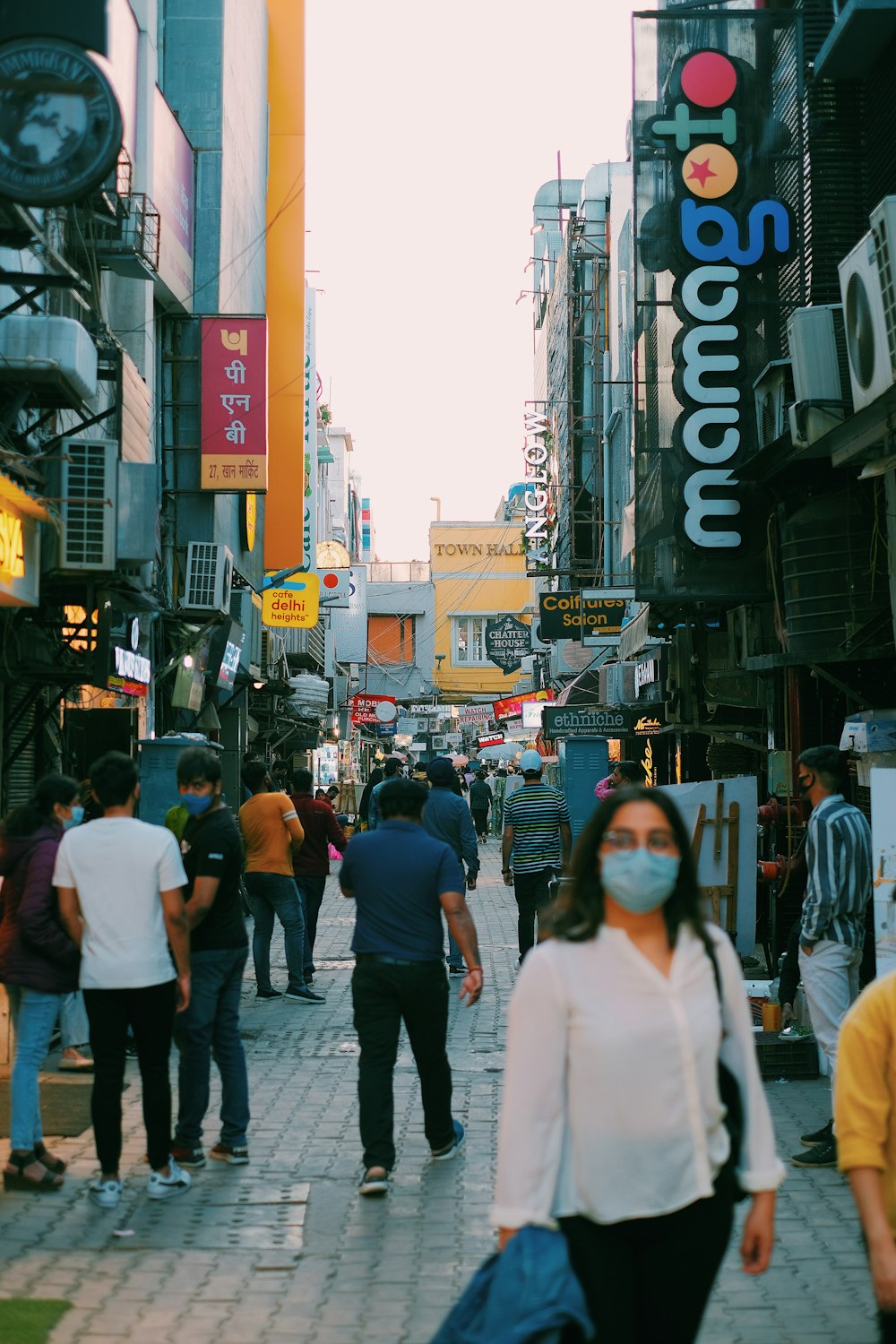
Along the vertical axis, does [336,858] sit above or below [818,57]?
below

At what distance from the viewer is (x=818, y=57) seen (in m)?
12.1

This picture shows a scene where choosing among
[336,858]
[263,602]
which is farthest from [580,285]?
[336,858]

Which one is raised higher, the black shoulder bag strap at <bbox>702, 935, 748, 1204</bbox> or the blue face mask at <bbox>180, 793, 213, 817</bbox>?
the blue face mask at <bbox>180, 793, 213, 817</bbox>

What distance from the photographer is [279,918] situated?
1293 centimetres

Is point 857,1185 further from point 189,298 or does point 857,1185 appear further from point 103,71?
point 189,298

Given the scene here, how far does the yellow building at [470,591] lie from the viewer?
77.2 m

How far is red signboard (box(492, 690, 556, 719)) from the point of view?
47312 millimetres

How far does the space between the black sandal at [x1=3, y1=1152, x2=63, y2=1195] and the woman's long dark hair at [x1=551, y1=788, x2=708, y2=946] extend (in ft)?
14.0

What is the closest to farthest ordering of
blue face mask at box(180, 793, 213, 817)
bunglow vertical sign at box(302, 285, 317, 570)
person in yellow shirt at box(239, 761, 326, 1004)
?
blue face mask at box(180, 793, 213, 817)
person in yellow shirt at box(239, 761, 326, 1004)
bunglow vertical sign at box(302, 285, 317, 570)

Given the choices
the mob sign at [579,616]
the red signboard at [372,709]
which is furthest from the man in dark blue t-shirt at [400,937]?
the red signboard at [372,709]

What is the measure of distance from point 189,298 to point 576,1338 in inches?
881

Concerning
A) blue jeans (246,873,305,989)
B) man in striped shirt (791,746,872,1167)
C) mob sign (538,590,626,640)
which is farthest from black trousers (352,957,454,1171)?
mob sign (538,590,626,640)

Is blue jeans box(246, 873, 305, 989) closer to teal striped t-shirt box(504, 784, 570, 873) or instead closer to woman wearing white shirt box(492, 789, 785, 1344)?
teal striped t-shirt box(504, 784, 570, 873)

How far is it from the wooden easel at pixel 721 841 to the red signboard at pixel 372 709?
A: 40330 millimetres
